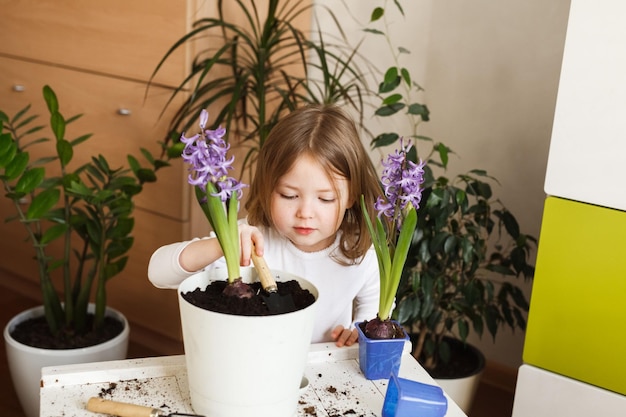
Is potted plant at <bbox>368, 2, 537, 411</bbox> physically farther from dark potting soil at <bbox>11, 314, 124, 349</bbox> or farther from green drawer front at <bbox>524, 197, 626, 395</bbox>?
dark potting soil at <bbox>11, 314, 124, 349</bbox>

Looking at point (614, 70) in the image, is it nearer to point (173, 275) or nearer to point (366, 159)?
point (366, 159)

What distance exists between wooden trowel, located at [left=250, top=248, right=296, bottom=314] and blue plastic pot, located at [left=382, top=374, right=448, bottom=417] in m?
0.17

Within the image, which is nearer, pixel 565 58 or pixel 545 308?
pixel 565 58

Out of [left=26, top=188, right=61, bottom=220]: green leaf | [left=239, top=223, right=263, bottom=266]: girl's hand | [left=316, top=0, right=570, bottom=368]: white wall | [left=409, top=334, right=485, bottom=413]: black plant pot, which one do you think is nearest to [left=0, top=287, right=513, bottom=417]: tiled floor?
[left=316, top=0, right=570, bottom=368]: white wall

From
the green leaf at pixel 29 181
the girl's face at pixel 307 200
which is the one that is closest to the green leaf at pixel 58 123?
the green leaf at pixel 29 181

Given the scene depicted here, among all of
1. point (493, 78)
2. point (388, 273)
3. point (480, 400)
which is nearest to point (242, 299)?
point (388, 273)

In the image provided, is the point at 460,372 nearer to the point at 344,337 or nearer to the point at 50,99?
the point at 344,337

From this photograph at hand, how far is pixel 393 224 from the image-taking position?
3.51 ft

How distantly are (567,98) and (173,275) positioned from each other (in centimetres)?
93

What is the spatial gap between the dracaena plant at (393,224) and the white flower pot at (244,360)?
18cm

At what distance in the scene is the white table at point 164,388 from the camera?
3.23ft

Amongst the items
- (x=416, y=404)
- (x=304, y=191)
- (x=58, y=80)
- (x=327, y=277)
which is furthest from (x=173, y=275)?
(x=58, y=80)

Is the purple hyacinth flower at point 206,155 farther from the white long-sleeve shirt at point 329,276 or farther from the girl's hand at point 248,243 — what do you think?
the white long-sleeve shirt at point 329,276

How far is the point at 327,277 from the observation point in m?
1.50
